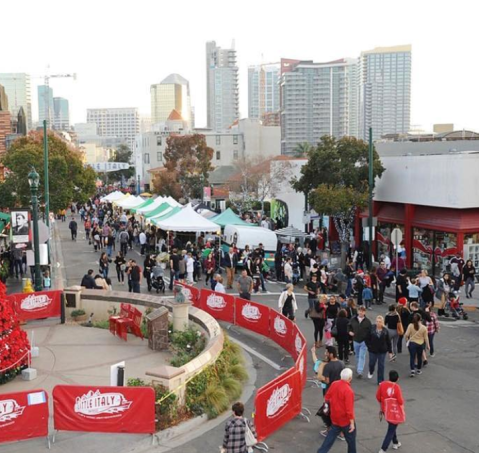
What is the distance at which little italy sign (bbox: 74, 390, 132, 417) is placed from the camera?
9.85m

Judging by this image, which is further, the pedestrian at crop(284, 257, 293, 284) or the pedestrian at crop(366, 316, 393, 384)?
the pedestrian at crop(284, 257, 293, 284)

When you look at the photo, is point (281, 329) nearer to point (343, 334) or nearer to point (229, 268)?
point (343, 334)

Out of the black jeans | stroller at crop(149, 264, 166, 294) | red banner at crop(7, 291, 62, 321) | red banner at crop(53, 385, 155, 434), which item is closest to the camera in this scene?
red banner at crop(53, 385, 155, 434)

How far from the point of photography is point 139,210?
44188mm

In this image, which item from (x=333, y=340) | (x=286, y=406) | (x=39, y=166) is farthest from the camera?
(x=39, y=166)

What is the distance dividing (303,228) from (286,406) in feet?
116

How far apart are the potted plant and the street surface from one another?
15.3 ft

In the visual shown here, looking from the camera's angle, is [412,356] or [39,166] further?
[39,166]

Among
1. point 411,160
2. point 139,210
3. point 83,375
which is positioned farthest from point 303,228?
point 83,375

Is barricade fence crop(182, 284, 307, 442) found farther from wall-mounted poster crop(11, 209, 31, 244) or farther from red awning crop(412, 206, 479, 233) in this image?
red awning crop(412, 206, 479, 233)

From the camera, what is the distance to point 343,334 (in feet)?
46.6

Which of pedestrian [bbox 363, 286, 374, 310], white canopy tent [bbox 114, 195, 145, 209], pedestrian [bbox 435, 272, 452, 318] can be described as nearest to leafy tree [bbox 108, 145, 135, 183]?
white canopy tent [bbox 114, 195, 145, 209]

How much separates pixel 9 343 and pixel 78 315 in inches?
257

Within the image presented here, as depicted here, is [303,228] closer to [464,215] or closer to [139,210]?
[139,210]
